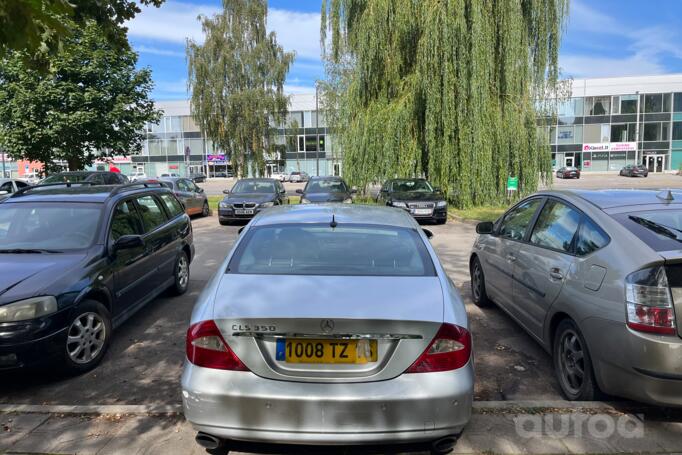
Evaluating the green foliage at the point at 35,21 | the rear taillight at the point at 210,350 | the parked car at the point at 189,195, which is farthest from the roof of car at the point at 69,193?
the parked car at the point at 189,195

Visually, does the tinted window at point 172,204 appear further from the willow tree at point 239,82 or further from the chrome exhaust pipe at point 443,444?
the willow tree at point 239,82

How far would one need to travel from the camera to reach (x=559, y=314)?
12.3ft

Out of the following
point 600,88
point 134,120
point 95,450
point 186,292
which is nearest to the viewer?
point 95,450

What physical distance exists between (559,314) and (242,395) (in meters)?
2.53

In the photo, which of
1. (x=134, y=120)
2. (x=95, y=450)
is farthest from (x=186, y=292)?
(x=134, y=120)

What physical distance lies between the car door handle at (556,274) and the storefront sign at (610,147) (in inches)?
2471

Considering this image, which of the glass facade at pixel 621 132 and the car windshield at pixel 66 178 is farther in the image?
the glass facade at pixel 621 132

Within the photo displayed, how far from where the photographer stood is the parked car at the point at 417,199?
47.3 ft

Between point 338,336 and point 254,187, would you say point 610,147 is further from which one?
point 338,336

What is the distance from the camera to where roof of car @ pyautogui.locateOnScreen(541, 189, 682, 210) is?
3764mm

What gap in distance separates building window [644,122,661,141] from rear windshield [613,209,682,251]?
65.0 m

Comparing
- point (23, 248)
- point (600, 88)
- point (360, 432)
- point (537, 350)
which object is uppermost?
point (600, 88)

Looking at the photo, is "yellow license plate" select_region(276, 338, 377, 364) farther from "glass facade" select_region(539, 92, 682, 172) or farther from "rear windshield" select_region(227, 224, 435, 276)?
"glass facade" select_region(539, 92, 682, 172)

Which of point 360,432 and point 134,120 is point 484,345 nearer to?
point 360,432
